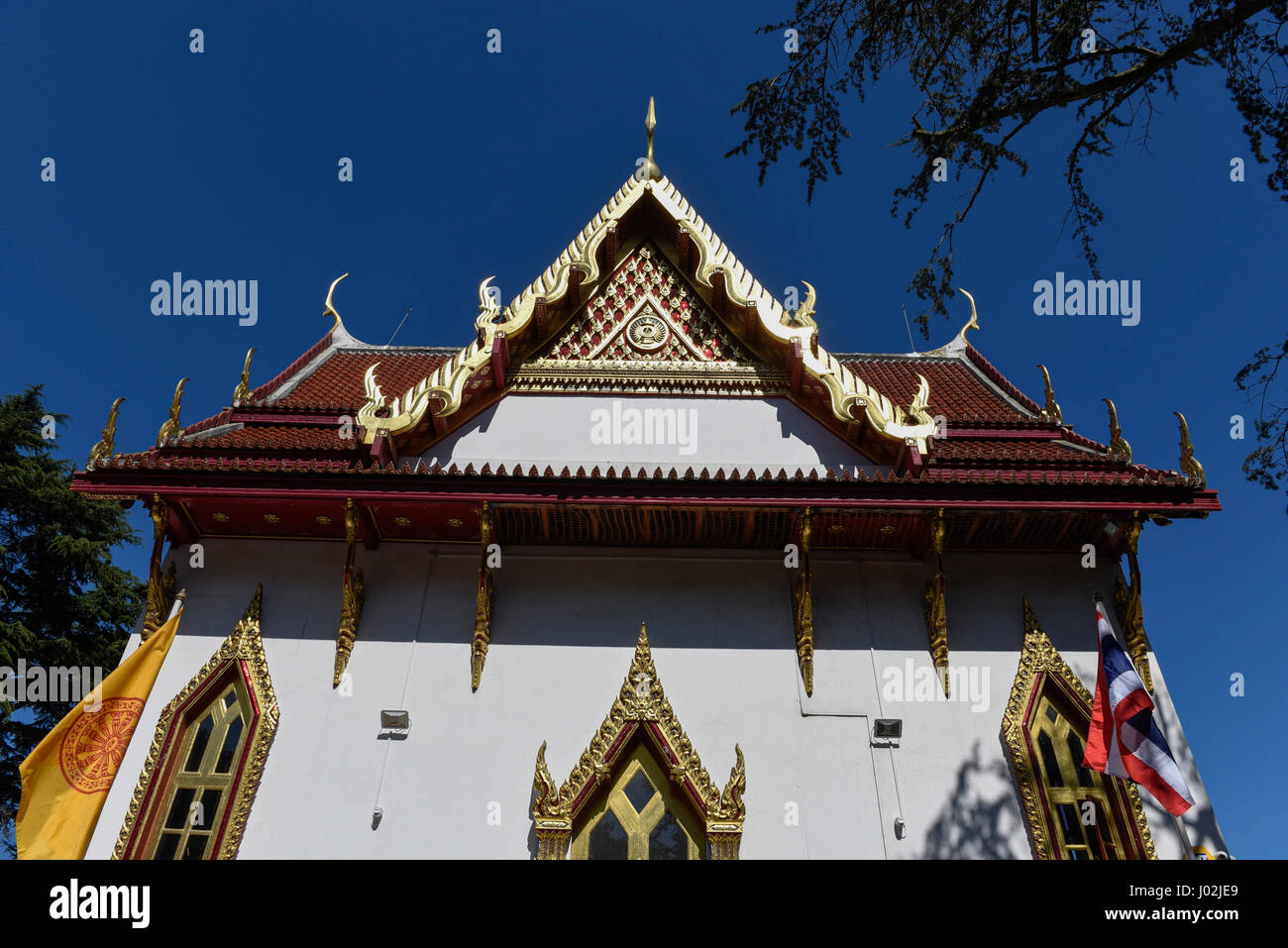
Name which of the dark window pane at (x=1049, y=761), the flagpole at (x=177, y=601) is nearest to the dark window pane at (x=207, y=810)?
the flagpole at (x=177, y=601)

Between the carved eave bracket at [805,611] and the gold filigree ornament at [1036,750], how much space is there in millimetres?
1613

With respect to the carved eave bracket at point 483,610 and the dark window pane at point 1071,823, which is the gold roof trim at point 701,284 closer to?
the carved eave bracket at point 483,610

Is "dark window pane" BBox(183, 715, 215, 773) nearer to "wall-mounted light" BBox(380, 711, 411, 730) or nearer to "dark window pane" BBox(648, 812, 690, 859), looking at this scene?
"wall-mounted light" BBox(380, 711, 411, 730)

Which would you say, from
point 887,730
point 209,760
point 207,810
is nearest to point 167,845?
point 207,810

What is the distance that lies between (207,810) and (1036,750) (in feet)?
21.7

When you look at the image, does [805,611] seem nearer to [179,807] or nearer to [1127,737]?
[1127,737]

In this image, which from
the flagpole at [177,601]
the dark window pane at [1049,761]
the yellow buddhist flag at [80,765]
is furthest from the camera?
the flagpole at [177,601]

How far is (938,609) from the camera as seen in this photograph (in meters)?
7.71

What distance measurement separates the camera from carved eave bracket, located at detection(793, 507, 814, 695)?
24.7 feet

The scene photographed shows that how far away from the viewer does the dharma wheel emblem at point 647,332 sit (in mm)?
9523

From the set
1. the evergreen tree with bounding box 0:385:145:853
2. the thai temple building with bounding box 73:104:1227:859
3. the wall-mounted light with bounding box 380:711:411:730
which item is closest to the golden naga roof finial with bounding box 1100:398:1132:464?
the thai temple building with bounding box 73:104:1227:859

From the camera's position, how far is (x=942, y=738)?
7.23m

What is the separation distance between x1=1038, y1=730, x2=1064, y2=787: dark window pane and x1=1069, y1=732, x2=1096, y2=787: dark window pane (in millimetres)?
158
